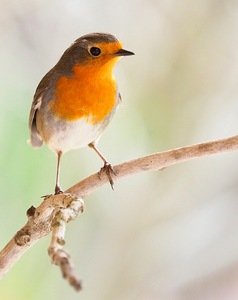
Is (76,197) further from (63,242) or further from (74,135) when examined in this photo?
(74,135)

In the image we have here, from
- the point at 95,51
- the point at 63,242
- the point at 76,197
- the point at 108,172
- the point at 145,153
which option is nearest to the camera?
the point at 63,242

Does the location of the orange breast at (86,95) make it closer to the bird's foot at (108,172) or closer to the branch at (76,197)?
the bird's foot at (108,172)

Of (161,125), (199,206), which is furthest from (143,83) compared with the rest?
(199,206)

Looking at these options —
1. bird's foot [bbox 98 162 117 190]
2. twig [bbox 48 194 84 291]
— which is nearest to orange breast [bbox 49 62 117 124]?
bird's foot [bbox 98 162 117 190]

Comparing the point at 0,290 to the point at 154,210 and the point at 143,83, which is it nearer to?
the point at 154,210

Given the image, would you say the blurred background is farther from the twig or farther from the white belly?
the twig

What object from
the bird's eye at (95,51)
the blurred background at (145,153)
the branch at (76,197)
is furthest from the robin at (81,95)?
the blurred background at (145,153)

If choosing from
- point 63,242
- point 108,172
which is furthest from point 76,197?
point 108,172
